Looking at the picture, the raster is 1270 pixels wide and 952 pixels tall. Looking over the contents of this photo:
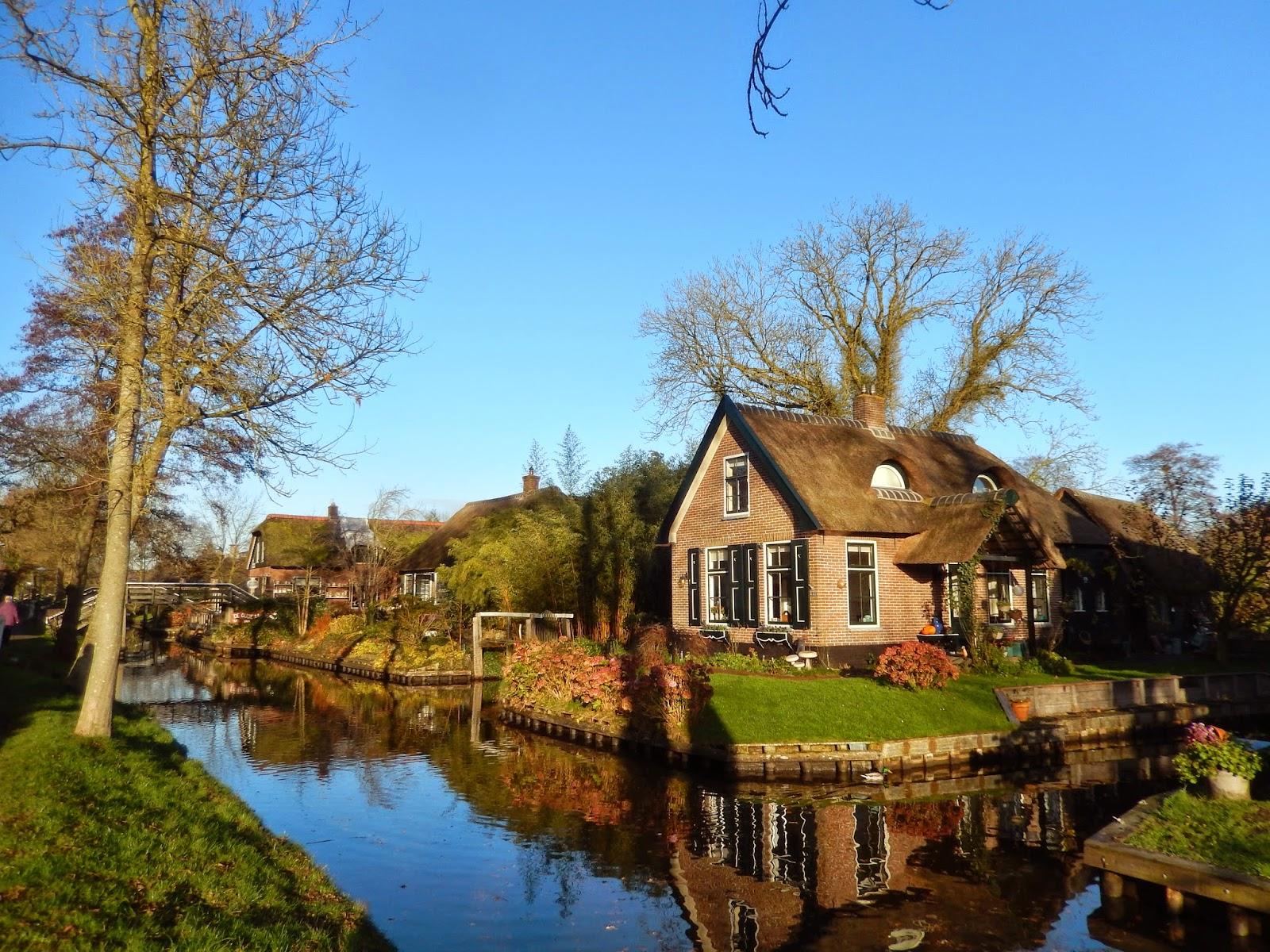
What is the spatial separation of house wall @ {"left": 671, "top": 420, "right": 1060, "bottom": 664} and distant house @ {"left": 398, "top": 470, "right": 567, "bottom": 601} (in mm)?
16171

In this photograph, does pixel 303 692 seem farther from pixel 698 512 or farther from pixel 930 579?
pixel 930 579

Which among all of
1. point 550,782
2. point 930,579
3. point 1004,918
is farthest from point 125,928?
point 930,579

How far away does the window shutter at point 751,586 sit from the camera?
23156 millimetres

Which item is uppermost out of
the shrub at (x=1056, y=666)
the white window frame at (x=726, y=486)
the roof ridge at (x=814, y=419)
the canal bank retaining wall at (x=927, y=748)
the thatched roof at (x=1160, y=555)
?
the roof ridge at (x=814, y=419)

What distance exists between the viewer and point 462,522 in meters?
46.3

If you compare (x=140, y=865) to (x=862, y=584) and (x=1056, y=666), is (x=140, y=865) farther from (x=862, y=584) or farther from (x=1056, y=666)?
(x=1056, y=666)

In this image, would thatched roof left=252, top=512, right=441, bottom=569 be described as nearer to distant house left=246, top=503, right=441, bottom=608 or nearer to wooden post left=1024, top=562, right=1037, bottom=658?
distant house left=246, top=503, right=441, bottom=608

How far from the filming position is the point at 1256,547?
22.5 m

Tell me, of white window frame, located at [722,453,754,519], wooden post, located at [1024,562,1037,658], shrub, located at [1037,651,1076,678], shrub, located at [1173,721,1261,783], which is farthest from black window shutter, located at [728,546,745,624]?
shrub, located at [1173,721,1261,783]

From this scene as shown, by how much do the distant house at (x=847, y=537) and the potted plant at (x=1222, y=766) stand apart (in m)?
10.4

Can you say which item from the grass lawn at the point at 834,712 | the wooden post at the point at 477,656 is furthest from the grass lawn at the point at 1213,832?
the wooden post at the point at 477,656

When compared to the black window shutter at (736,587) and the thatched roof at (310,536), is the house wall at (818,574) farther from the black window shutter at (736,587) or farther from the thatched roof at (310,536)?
the thatched roof at (310,536)

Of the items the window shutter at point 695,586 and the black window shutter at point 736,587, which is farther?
the window shutter at point 695,586

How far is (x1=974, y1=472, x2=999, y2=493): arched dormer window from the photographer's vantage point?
25.4 m
